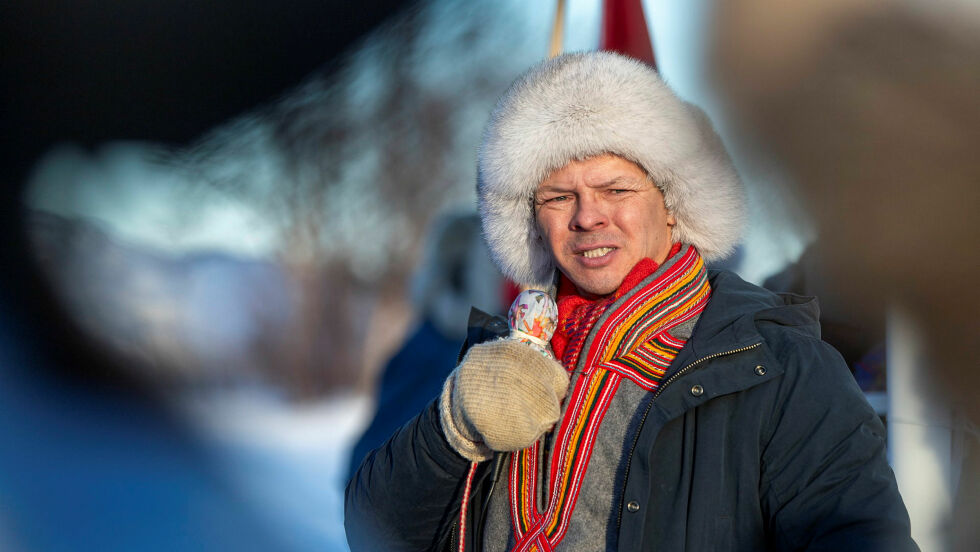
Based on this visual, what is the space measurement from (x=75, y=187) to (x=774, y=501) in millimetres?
1678

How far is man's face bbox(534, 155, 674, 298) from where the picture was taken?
1406mm

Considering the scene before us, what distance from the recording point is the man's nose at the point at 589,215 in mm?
1392

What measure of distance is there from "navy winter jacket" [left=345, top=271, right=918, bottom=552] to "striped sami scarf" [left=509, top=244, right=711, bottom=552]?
71mm

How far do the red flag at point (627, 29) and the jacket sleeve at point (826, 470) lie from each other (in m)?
1.12

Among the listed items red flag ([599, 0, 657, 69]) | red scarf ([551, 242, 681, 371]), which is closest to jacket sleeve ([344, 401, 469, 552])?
red scarf ([551, 242, 681, 371])

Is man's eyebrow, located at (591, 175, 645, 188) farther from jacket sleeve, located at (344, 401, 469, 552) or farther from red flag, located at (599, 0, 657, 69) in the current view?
red flag, located at (599, 0, 657, 69)

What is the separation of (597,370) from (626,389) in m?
0.06

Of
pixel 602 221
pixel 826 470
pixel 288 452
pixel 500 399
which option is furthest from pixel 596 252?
pixel 288 452

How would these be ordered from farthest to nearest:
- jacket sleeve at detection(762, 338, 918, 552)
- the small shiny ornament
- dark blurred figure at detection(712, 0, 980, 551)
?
dark blurred figure at detection(712, 0, 980, 551)
the small shiny ornament
jacket sleeve at detection(762, 338, 918, 552)

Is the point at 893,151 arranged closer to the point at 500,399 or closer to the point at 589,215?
the point at 589,215

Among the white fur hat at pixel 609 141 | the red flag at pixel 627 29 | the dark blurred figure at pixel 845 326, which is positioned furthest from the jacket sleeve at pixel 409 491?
the red flag at pixel 627 29

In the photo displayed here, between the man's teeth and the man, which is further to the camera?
the man's teeth

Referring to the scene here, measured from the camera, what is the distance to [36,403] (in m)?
1.91

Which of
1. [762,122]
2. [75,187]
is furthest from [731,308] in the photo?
[75,187]
